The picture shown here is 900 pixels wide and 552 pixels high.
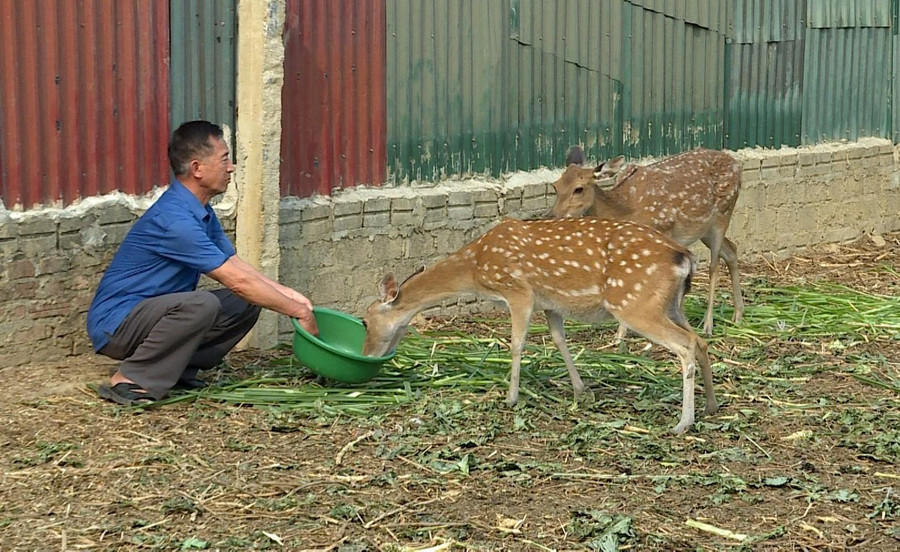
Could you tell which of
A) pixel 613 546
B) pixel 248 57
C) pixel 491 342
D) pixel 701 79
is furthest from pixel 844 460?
pixel 701 79

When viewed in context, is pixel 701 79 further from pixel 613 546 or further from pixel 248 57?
pixel 613 546

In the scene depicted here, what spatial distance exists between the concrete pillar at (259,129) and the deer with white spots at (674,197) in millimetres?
2081

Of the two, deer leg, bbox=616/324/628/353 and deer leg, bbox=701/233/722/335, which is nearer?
deer leg, bbox=616/324/628/353

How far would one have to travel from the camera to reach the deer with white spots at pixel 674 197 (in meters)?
9.67

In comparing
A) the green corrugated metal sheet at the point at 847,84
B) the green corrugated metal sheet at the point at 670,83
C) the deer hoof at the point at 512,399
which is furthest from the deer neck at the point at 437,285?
the green corrugated metal sheet at the point at 847,84

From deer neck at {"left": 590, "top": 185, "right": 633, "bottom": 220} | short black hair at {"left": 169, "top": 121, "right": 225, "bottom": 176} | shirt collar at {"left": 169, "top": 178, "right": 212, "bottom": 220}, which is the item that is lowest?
deer neck at {"left": 590, "top": 185, "right": 633, "bottom": 220}

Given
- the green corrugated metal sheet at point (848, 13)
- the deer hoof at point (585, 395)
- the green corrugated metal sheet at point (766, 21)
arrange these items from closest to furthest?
the deer hoof at point (585, 395), the green corrugated metal sheet at point (766, 21), the green corrugated metal sheet at point (848, 13)

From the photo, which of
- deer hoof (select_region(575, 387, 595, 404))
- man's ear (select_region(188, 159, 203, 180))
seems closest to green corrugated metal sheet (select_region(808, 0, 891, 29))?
deer hoof (select_region(575, 387, 595, 404))

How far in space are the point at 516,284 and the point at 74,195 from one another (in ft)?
8.35

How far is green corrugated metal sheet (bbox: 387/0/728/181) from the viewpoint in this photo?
973 cm

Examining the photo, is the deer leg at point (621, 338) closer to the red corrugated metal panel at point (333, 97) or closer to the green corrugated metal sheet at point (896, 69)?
the red corrugated metal panel at point (333, 97)

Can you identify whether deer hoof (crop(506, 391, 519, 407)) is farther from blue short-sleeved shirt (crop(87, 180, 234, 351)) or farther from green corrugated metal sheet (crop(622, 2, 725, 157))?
green corrugated metal sheet (crop(622, 2, 725, 157))

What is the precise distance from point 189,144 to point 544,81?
12.6 feet

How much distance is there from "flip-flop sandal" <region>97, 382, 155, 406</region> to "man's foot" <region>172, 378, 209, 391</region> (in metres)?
0.34
